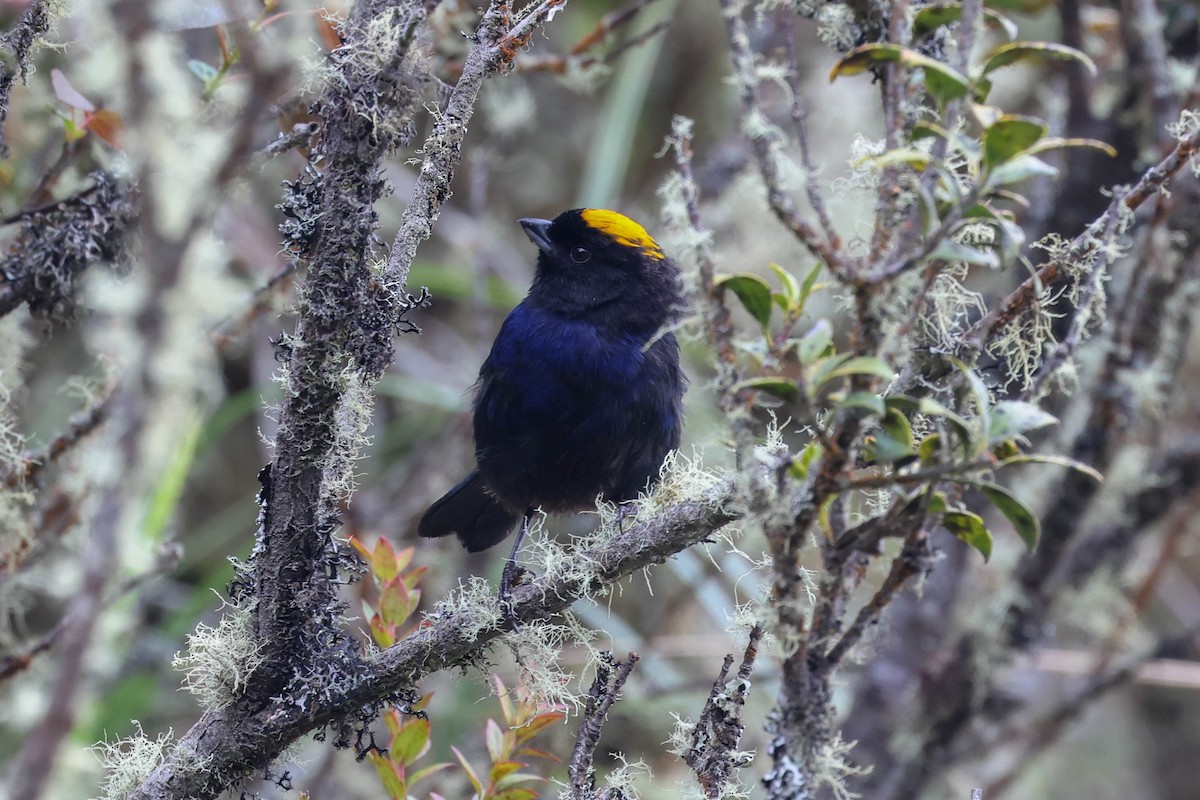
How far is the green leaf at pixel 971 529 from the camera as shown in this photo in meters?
1.28

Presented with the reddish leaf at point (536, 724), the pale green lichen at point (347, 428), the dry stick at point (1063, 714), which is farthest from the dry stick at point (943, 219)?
the dry stick at point (1063, 714)

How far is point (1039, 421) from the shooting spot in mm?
1170

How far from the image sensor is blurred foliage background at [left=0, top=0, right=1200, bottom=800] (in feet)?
7.95

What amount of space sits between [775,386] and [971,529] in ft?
1.06

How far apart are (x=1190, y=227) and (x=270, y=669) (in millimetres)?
2625

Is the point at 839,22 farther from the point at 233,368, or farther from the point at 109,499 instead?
the point at 233,368

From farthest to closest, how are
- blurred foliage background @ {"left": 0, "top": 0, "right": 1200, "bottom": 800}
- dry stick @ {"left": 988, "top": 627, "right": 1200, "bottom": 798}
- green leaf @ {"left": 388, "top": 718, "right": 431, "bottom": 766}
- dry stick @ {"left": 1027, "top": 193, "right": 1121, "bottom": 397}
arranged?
1. dry stick @ {"left": 988, "top": 627, "right": 1200, "bottom": 798}
2. blurred foliage background @ {"left": 0, "top": 0, "right": 1200, "bottom": 800}
3. green leaf @ {"left": 388, "top": 718, "right": 431, "bottom": 766}
4. dry stick @ {"left": 1027, "top": 193, "right": 1121, "bottom": 397}

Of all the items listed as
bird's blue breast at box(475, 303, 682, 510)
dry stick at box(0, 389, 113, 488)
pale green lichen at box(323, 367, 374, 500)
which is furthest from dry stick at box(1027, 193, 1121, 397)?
dry stick at box(0, 389, 113, 488)

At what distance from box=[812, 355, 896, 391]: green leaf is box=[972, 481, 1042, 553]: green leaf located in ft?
0.59

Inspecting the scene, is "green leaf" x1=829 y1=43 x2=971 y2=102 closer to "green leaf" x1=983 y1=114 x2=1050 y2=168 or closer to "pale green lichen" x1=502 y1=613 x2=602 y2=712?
"green leaf" x1=983 y1=114 x2=1050 y2=168

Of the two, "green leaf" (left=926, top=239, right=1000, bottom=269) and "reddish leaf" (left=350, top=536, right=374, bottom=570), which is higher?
"reddish leaf" (left=350, top=536, right=374, bottom=570)

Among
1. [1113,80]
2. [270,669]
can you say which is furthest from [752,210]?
[270,669]

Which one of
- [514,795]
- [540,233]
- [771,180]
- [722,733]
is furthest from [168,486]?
[771,180]

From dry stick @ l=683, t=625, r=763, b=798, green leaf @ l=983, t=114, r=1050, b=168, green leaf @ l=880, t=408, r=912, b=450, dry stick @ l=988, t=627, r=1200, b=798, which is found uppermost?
dry stick @ l=988, t=627, r=1200, b=798
